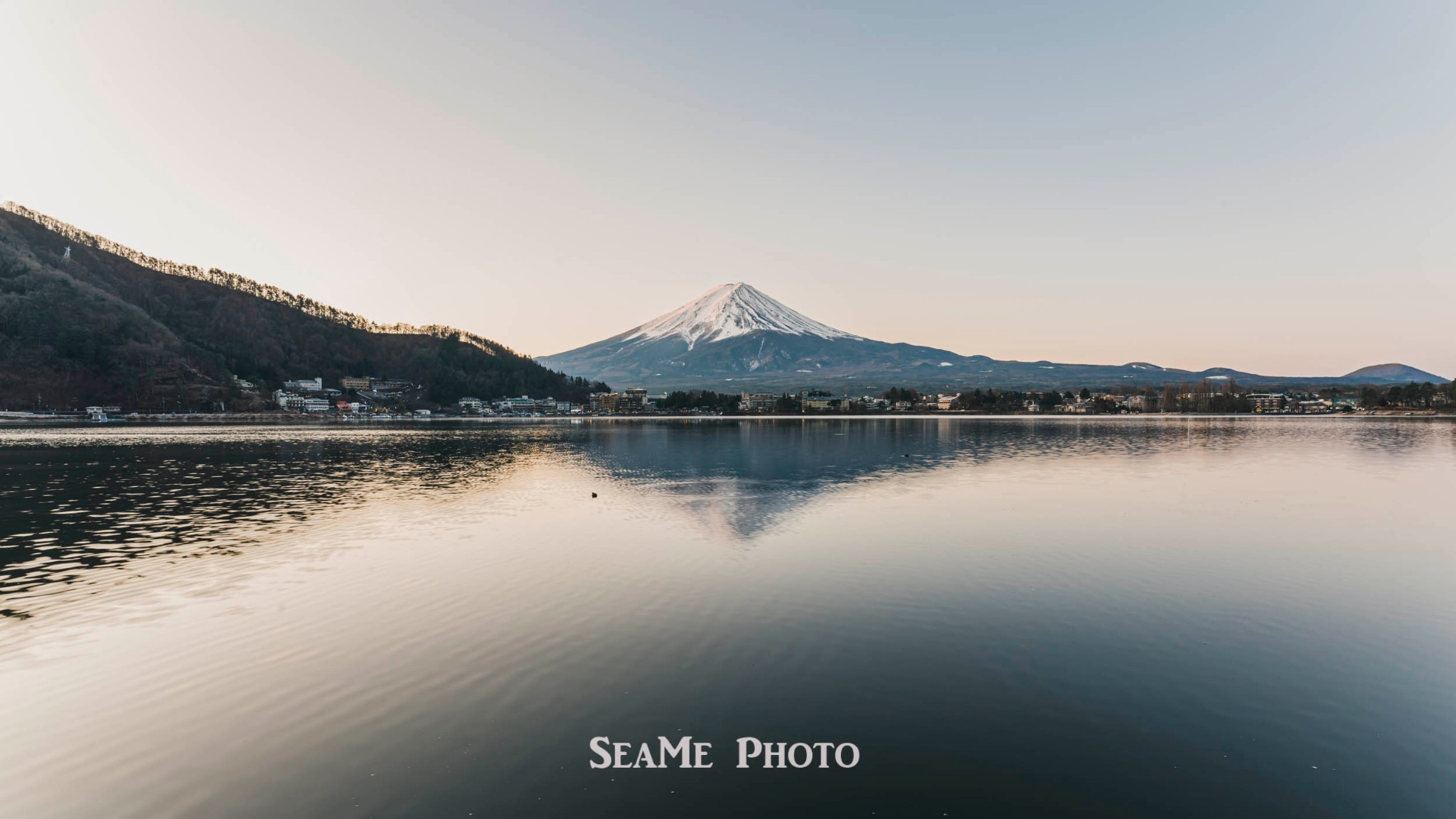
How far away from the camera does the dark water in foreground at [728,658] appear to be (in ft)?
31.6

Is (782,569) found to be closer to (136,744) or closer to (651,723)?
(651,723)

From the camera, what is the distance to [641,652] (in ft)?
49.2

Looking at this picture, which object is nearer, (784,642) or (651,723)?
(651,723)

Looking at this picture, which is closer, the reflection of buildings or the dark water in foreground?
the dark water in foreground

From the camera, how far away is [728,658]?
14.7 meters

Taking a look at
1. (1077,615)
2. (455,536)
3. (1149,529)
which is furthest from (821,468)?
(1077,615)

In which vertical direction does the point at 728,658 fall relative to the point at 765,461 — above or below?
above

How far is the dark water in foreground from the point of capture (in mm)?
9625

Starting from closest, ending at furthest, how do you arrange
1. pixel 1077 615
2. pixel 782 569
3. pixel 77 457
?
pixel 1077 615
pixel 782 569
pixel 77 457

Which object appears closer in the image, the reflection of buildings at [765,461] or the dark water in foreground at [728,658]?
the dark water in foreground at [728,658]

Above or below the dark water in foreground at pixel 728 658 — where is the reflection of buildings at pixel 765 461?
below

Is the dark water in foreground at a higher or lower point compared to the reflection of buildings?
higher

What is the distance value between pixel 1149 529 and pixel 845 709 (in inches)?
987

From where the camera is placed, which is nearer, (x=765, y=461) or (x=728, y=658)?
(x=728, y=658)
